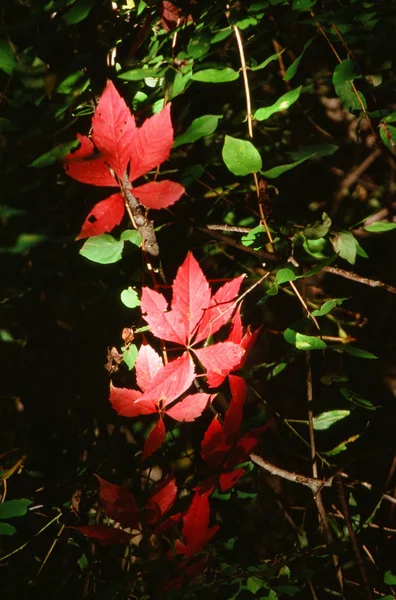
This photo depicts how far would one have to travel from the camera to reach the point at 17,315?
1172 mm

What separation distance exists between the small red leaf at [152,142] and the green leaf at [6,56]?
0.23 m

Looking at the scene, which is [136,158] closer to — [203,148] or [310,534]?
[203,148]

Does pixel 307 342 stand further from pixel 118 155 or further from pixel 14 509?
pixel 14 509

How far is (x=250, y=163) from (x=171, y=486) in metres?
0.60

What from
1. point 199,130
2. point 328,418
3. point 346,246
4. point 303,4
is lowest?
point 328,418

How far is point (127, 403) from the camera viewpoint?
78 cm

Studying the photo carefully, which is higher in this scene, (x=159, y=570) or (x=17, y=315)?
(x=17, y=315)

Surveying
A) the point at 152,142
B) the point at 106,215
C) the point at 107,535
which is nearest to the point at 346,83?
the point at 152,142

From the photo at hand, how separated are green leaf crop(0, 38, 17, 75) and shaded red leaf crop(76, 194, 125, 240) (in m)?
0.25

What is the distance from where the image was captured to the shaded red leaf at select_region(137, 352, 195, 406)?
72cm

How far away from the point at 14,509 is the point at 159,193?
2.14 feet

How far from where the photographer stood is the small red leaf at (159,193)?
69cm

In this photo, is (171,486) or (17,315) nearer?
(171,486)

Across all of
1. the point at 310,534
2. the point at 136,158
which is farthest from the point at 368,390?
the point at 136,158
